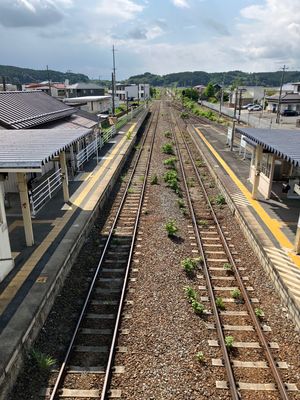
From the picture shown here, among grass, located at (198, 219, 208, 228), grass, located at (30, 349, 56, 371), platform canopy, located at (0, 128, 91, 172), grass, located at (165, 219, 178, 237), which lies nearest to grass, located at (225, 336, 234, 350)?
grass, located at (30, 349, 56, 371)

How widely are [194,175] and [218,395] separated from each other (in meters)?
17.1

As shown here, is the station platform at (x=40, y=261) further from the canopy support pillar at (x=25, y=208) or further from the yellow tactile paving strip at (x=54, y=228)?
the canopy support pillar at (x=25, y=208)

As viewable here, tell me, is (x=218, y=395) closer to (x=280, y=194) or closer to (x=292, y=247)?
(x=292, y=247)

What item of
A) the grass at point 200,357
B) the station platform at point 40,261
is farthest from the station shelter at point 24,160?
the grass at point 200,357

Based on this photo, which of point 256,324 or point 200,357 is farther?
point 256,324

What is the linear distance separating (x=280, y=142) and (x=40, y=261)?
10.5 m

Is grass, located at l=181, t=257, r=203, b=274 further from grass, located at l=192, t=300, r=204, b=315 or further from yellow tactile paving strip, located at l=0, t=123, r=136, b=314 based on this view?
yellow tactile paving strip, located at l=0, t=123, r=136, b=314

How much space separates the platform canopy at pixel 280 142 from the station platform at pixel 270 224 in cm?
272

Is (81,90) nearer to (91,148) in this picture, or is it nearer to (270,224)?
(91,148)

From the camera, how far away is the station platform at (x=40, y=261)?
7.37 meters

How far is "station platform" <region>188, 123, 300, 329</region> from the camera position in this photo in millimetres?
9664

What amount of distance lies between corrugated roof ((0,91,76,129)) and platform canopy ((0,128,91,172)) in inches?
102

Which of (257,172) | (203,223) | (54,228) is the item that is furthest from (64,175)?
(257,172)

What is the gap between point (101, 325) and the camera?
28.0 ft
